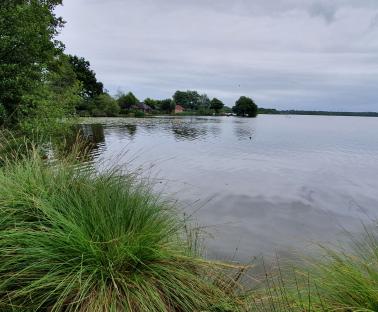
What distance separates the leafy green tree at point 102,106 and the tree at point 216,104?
73491 millimetres

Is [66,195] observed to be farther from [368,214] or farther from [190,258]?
[368,214]

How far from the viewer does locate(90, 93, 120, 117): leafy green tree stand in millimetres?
83938

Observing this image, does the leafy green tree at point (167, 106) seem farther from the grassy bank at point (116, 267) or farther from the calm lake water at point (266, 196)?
the grassy bank at point (116, 267)

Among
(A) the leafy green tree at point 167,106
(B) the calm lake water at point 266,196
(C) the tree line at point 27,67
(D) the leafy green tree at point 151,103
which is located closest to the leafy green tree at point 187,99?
(D) the leafy green tree at point 151,103

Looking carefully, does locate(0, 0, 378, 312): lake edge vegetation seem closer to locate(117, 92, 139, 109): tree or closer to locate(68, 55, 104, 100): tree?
locate(68, 55, 104, 100): tree

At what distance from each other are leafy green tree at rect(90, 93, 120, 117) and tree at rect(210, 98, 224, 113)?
73491 mm

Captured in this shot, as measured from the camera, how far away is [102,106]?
86125 millimetres

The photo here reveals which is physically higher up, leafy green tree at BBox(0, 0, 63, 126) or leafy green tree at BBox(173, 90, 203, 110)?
leafy green tree at BBox(0, 0, 63, 126)

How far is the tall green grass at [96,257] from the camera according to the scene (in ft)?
8.75

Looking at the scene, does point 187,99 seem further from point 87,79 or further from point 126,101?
point 87,79

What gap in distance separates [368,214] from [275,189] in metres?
4.13

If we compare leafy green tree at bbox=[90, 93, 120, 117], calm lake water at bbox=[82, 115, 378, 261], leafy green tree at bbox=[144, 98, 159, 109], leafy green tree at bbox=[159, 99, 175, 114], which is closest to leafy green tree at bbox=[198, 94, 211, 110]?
leafy green tree at bbox=[159, 99, 175, 114]

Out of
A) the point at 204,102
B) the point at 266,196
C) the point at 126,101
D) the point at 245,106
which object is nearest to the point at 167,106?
the point at 126,101

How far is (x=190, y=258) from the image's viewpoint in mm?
3205
